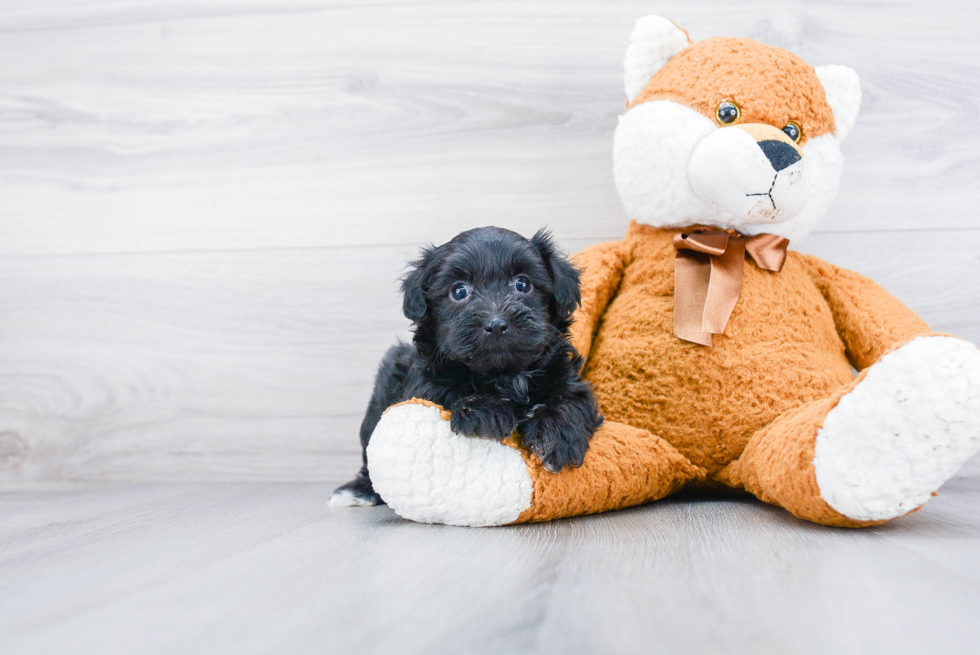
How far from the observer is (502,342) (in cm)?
101

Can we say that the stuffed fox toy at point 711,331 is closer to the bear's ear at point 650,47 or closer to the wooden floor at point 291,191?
the bear's ear at point 650,47

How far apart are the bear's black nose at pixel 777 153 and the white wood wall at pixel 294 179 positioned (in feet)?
1.80

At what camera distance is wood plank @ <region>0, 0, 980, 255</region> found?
160cm

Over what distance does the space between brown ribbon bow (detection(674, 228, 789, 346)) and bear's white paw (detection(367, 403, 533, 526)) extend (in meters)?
0.42

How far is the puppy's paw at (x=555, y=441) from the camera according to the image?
1.01 metres

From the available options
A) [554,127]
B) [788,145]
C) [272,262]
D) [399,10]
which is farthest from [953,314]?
[272,262]

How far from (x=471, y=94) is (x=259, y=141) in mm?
560

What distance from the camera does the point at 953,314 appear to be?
5.13 feet

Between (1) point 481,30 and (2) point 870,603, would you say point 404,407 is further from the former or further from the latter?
(1) point 481,30

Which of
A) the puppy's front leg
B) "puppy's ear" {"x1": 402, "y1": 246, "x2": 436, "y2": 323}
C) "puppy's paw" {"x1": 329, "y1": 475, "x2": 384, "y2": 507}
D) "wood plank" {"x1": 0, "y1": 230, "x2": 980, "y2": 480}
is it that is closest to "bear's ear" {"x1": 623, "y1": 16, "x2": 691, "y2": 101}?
"wood plank" {"x1": 0, "y1": 230, "x2": 980, "y2": 480}

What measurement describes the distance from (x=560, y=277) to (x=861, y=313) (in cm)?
60

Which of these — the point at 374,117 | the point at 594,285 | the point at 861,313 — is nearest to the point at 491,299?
the point at 594,285

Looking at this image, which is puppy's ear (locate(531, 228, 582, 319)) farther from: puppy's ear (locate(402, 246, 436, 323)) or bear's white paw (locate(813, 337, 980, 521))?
bear's white paw (locate(813, 337, 980, 521))

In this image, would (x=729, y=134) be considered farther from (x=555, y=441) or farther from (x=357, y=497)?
(x=357, y=497)
